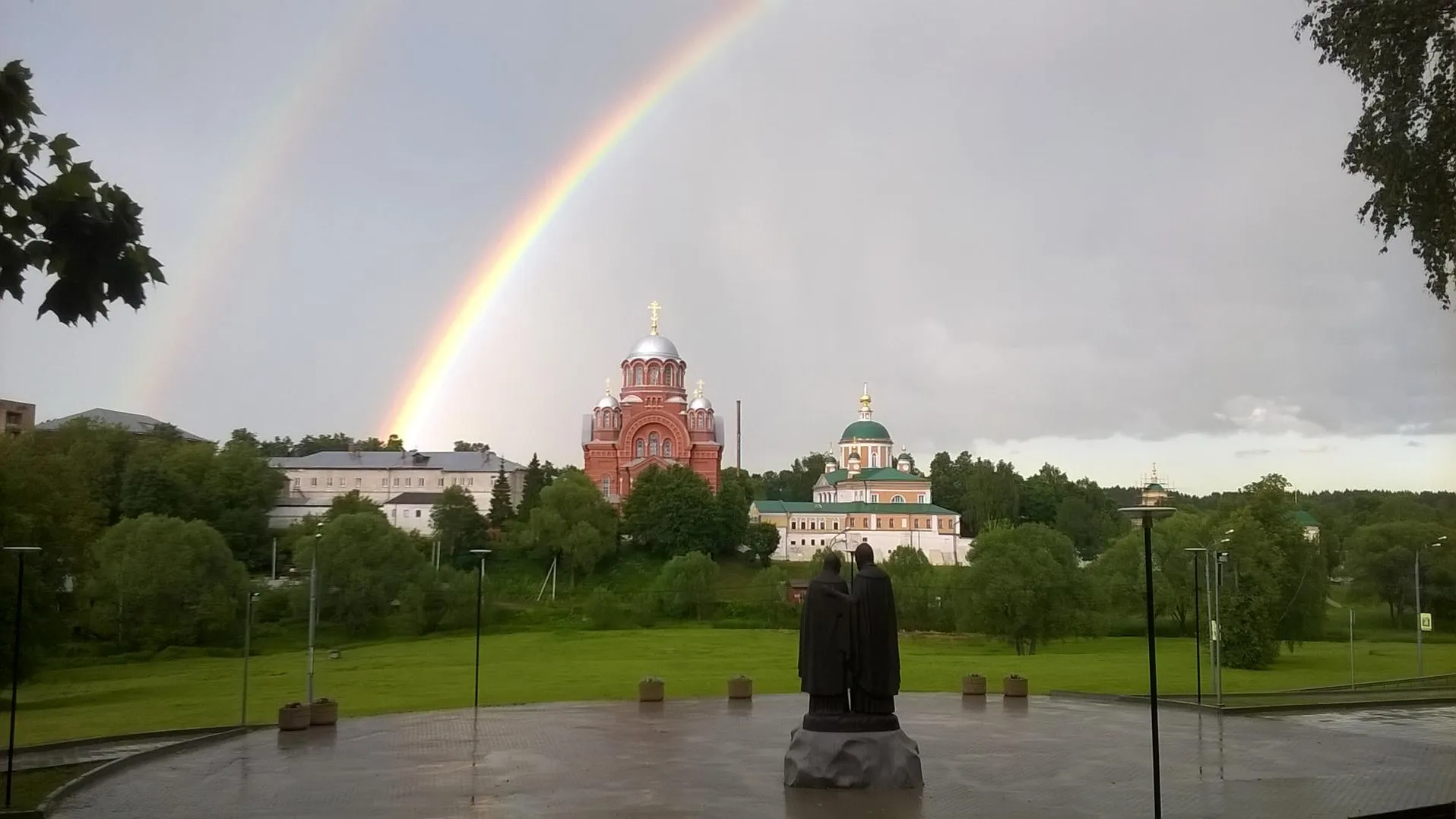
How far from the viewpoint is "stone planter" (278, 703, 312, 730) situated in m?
22.2

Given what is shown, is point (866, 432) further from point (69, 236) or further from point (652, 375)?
point (69, 236)

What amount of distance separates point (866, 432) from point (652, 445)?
2801cm

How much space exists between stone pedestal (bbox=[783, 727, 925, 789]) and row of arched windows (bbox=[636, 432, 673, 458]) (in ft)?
228

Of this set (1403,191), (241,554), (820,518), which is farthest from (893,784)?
(820,518)

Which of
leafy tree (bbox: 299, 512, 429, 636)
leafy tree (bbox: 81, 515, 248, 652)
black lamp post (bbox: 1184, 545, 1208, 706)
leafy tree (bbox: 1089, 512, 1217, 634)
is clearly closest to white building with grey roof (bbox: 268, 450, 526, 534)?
leafy tree (bbox: 299, 512, 429, 636)

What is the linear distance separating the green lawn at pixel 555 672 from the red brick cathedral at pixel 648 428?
33972 mm

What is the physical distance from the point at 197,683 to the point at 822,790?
27.7m

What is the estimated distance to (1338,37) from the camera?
18.6 metres

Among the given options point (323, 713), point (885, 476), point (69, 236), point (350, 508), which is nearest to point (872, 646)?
point (69, 236)

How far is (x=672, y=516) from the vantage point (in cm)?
7231

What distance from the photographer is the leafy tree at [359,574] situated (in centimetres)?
5097

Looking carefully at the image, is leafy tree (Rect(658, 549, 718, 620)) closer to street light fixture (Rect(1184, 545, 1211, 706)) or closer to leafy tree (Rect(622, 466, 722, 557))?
leafy tree (Rect(622, 466, 722, 557))

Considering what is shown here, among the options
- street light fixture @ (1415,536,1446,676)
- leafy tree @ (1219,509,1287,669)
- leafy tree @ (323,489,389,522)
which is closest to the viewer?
street light fixture @ (1415,536,1446,676)

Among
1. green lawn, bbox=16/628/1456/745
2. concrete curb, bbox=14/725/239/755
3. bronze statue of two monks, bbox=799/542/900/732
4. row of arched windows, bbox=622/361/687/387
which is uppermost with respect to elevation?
row of arched windows, bbox=622/361/687/387
